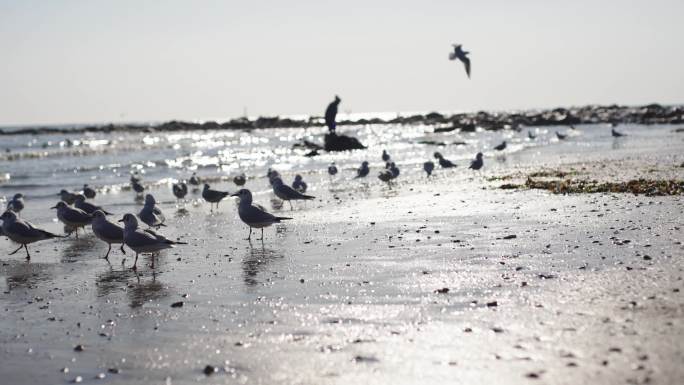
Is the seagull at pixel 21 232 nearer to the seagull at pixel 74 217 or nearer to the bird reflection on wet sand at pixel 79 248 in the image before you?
the bird reflection on wet sand at pixel 79 248

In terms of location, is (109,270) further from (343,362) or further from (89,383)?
(343,362)

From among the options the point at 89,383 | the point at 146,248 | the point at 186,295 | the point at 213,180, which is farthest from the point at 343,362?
the point at 213,180

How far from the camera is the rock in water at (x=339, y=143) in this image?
3310cm

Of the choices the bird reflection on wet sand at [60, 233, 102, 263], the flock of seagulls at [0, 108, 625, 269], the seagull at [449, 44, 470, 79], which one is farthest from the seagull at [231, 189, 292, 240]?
the seagull at [449, 44, 470, 79]

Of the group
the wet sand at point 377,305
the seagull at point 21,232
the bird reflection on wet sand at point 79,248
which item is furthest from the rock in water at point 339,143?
the seagull at point 21,232

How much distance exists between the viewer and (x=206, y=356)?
6672 millimetres

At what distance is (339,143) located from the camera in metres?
34.7

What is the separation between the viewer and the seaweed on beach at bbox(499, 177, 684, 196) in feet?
52.4

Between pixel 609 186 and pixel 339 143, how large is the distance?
60.8 feet

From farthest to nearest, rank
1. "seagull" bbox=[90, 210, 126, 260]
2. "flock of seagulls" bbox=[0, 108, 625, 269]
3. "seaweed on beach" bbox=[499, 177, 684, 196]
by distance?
"seaweed on beach" bbox=[499, 177, 684, 196] → "seagull" bbox=[90, 210, 126, 260] → "flock of seagulls" bbox=[0, 108, 625, 269]

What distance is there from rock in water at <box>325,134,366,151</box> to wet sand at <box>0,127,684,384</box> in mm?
18558

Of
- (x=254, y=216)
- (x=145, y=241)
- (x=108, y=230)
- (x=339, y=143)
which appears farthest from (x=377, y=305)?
(x=339, y=143)

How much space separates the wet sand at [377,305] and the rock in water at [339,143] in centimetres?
1856

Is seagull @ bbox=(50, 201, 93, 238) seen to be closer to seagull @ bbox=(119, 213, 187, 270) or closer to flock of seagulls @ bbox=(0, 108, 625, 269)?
flock of seagulls @ bbox=(0, 108, 625, 269)
